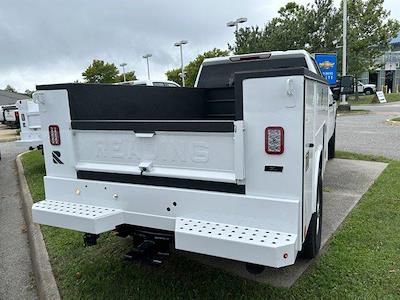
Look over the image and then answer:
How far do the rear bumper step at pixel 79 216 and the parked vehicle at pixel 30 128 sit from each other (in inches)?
234

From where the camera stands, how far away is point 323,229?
4609 mm

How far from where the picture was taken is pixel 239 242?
96.7 inches

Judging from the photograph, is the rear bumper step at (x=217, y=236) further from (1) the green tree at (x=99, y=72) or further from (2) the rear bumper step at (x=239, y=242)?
(1) the green tree at (x=99, y=72)

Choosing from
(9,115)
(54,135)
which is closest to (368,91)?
(9,115)

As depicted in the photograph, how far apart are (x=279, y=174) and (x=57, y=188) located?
2.08m

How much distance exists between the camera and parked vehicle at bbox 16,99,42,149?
29.1ft

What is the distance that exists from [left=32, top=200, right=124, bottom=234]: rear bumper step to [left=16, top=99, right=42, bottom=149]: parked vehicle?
5.94 m

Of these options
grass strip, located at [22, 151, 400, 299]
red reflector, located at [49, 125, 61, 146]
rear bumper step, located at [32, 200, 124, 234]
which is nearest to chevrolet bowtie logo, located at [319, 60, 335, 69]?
grass strip, located at [22, 151, 400, 299]

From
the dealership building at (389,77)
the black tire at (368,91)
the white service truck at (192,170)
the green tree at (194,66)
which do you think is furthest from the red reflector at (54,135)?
the dealership building at (389,77)

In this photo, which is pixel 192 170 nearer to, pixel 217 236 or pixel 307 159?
pixel 217 236

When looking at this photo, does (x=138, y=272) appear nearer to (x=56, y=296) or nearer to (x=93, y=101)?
(x=56, y=296)

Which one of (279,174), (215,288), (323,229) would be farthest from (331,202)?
(279,174)

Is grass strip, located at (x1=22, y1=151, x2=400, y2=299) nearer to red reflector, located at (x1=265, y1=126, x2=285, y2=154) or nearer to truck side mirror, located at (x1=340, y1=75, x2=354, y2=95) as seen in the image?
red reflector, located at (x1=265, y1=126, x2=285, y2=154)

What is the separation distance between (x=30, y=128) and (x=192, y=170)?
7.25 m
